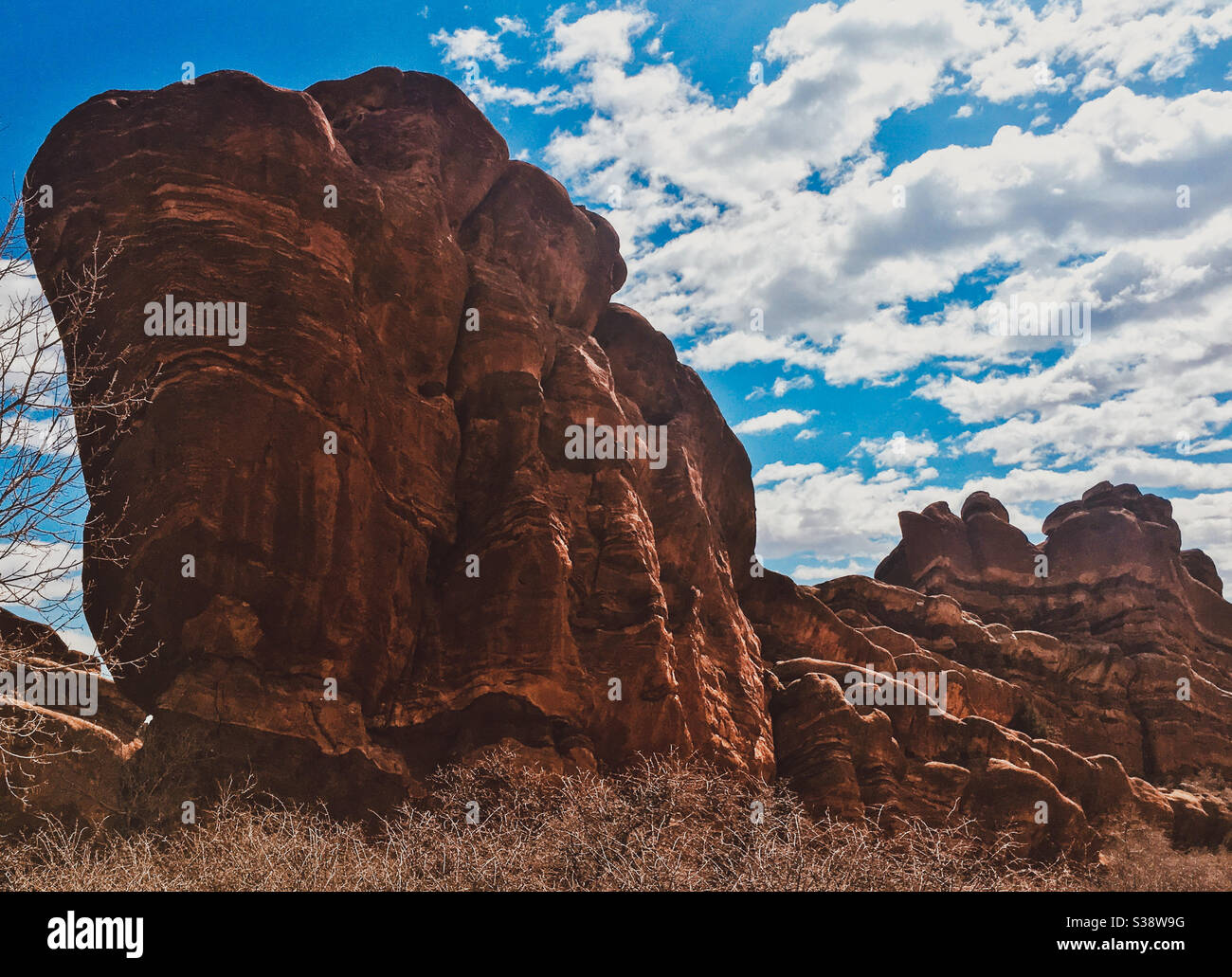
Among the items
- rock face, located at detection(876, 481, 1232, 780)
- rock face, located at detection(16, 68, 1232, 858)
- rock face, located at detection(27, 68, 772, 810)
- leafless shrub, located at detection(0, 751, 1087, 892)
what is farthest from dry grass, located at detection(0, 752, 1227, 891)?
rock face, located at detection(876, 481, 1232, 780)

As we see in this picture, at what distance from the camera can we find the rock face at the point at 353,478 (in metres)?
19.4

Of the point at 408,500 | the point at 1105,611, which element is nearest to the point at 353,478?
the point at 408,500

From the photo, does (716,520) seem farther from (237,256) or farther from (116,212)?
(116,212)

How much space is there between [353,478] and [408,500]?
76.6 inches

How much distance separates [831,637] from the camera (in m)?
36.4

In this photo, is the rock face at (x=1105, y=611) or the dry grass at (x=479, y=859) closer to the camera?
the dry grass at (x=479, y=859)

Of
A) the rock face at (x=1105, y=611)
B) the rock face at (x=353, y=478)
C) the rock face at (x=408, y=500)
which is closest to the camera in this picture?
the rock face at (x=353, y=478)

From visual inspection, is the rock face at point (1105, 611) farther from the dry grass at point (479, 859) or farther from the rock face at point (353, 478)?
the dry grass at point (479, 859)

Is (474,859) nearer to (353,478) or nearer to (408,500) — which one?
(353,478)

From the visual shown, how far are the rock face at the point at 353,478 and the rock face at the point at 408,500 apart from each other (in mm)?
76

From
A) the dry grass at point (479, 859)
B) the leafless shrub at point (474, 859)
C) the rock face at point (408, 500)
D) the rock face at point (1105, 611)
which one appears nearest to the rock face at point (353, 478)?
the rock face at point (408, 500)

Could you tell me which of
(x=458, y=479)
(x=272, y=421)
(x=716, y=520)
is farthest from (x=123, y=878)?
(x=716, y=520)

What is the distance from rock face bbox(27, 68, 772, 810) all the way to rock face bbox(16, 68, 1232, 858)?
0.08 metres

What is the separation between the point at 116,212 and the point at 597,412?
1459 cm
